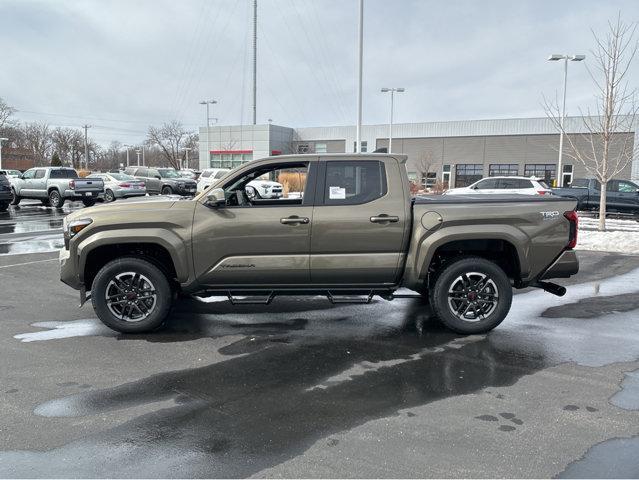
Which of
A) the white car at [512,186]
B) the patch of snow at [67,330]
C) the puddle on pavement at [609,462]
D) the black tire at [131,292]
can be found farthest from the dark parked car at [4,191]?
the puddle on pavement at [609,462]

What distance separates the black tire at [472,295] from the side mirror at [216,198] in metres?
2.54

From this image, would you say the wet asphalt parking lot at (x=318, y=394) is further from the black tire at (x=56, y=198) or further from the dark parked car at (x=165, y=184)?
the dark parked car at (x=165, y=184)

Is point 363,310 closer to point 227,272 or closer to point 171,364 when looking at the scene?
point 227,272

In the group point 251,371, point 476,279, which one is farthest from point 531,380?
point 251,371

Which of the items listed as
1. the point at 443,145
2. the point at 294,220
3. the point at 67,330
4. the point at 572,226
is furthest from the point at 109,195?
the point at 443,145

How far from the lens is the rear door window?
5.79 metres

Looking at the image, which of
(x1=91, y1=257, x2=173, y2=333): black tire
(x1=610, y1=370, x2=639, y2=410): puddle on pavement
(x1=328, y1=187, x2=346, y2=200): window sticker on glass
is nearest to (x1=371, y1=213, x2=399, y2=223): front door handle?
(x1=328, y1=187, x2=346, y2=200): window sticker on glass

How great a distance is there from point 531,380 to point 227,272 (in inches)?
127

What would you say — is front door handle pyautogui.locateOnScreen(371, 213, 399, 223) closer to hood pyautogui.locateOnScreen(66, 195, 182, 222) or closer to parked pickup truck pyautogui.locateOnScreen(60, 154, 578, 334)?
parked pickup truck pyautogui.locateOnScreen(60, 154, 578, 334)

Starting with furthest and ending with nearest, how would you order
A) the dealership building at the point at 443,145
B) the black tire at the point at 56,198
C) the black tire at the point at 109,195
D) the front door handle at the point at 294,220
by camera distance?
the dealership building at the point at 443,145 < the black tire at the point at 109,195 < the black tire at the point at 56,198 < the front door handle at the point at 294,220

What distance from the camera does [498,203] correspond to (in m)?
5.79

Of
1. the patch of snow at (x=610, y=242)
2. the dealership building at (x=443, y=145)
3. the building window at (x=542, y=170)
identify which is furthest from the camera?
the dealership building at (x=443, y=145)

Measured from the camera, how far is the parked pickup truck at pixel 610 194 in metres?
22.6

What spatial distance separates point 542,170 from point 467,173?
8.87 metres
